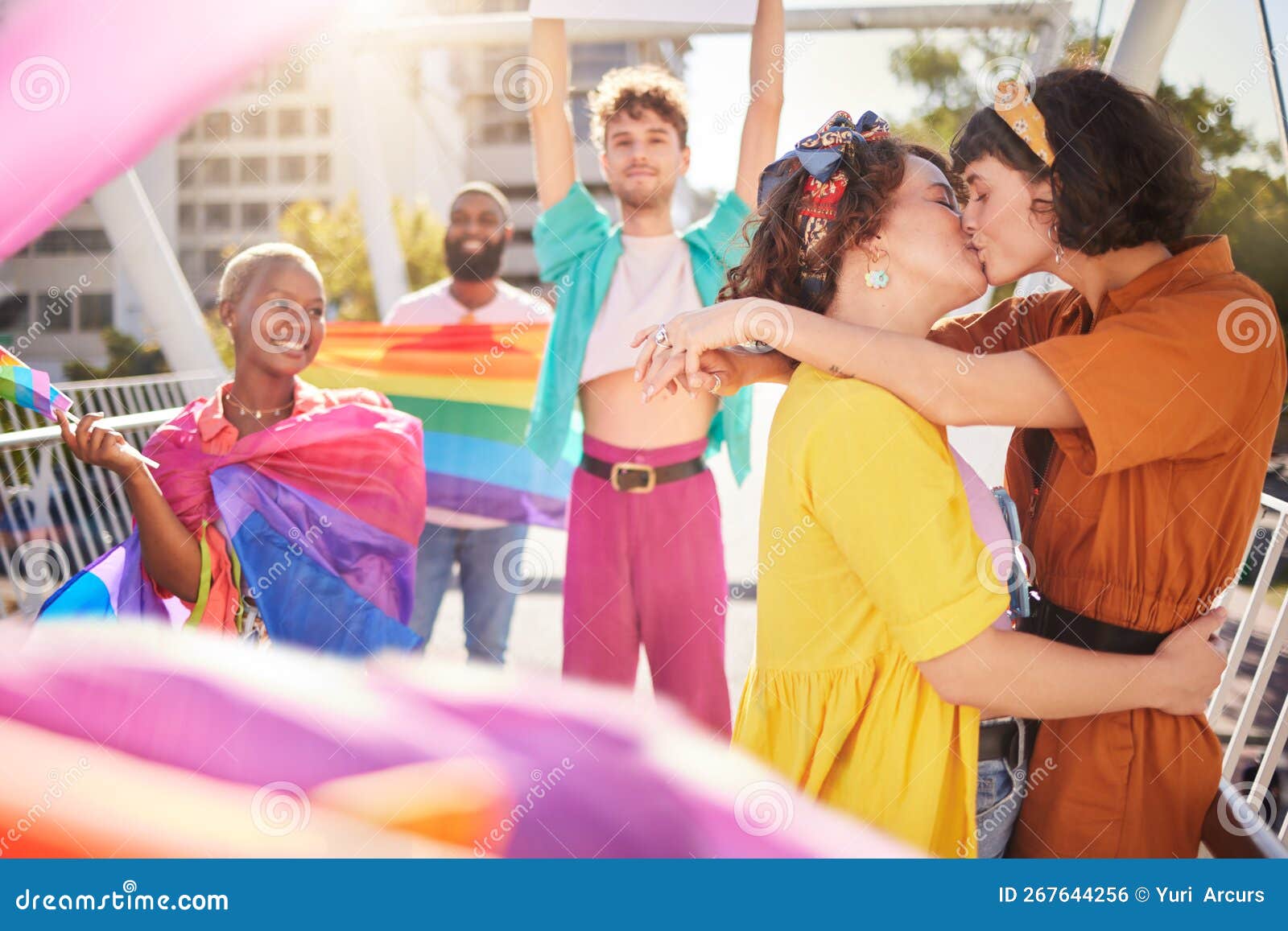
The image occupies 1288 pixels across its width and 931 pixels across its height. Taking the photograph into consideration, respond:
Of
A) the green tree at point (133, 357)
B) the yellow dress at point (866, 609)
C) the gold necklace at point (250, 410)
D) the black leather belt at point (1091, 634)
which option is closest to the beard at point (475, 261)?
the gold necklace at point (250, 410)

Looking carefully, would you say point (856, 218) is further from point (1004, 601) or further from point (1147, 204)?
point (1004, 601)

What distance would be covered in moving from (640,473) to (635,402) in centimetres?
22

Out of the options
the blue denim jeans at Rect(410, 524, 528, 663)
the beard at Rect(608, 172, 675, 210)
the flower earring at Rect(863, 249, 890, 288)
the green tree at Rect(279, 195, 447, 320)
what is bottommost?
the green tree at Rect(279, 195, 447, 320)

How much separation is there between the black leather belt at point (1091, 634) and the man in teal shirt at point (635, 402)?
145 centimetres

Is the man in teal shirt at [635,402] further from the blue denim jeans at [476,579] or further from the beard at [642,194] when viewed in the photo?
the blue denim jeans at [476,579]

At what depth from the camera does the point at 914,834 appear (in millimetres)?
1438

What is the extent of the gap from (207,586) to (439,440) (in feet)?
5.56

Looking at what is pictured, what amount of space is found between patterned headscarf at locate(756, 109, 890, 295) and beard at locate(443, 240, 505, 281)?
9.06 feet

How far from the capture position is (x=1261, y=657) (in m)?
2.61

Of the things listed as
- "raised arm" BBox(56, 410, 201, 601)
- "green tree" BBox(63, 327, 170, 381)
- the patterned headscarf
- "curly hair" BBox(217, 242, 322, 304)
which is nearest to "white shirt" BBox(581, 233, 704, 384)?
"curly hair" BBox(217, 242, 322, 304)

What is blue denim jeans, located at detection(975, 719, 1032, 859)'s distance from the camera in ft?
5.12

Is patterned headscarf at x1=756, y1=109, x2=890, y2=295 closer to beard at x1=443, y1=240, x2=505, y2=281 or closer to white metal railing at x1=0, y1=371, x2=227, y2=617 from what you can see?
white metal railing at x1=0, y1=371, x2=227, y2=617

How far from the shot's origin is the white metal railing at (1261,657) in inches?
92.4
